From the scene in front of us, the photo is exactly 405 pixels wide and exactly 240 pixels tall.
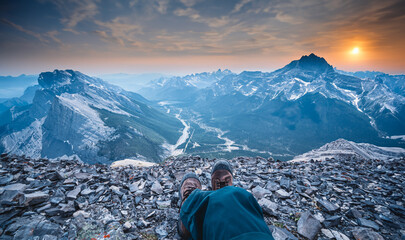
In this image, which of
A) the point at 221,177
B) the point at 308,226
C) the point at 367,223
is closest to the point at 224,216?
the point at 308,226

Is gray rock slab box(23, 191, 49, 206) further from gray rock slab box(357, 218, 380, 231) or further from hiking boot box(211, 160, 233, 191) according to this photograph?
gray rock slab box(357, 218, 380, 231)

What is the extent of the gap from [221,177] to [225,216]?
12.8 ft

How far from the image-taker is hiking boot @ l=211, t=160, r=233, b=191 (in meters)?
6.91

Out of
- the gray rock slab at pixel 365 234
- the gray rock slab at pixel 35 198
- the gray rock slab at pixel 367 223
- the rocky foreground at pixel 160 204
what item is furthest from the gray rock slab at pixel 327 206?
the gray rock slab at pixel 35 198

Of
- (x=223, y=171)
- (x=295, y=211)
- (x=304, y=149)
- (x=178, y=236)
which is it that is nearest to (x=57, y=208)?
(x=178, y=236)

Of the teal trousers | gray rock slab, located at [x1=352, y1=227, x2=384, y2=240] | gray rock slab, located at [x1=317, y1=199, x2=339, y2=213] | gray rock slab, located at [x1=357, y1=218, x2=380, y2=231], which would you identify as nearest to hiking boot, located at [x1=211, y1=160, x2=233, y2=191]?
the teal trousers

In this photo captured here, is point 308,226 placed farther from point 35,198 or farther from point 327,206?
point 35,198

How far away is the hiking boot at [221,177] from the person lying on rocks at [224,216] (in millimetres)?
2778

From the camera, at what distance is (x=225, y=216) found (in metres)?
3.20

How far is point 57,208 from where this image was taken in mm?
5367

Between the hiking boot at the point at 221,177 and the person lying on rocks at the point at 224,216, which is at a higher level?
the person lying on rocks at the point at 224,216

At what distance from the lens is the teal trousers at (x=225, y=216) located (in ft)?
9.59

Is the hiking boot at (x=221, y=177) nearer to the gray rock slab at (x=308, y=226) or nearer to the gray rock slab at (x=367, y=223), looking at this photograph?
the gray rock slab at (x=308, y=226)

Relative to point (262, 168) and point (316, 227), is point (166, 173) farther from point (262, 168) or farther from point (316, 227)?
point (316, 227)
